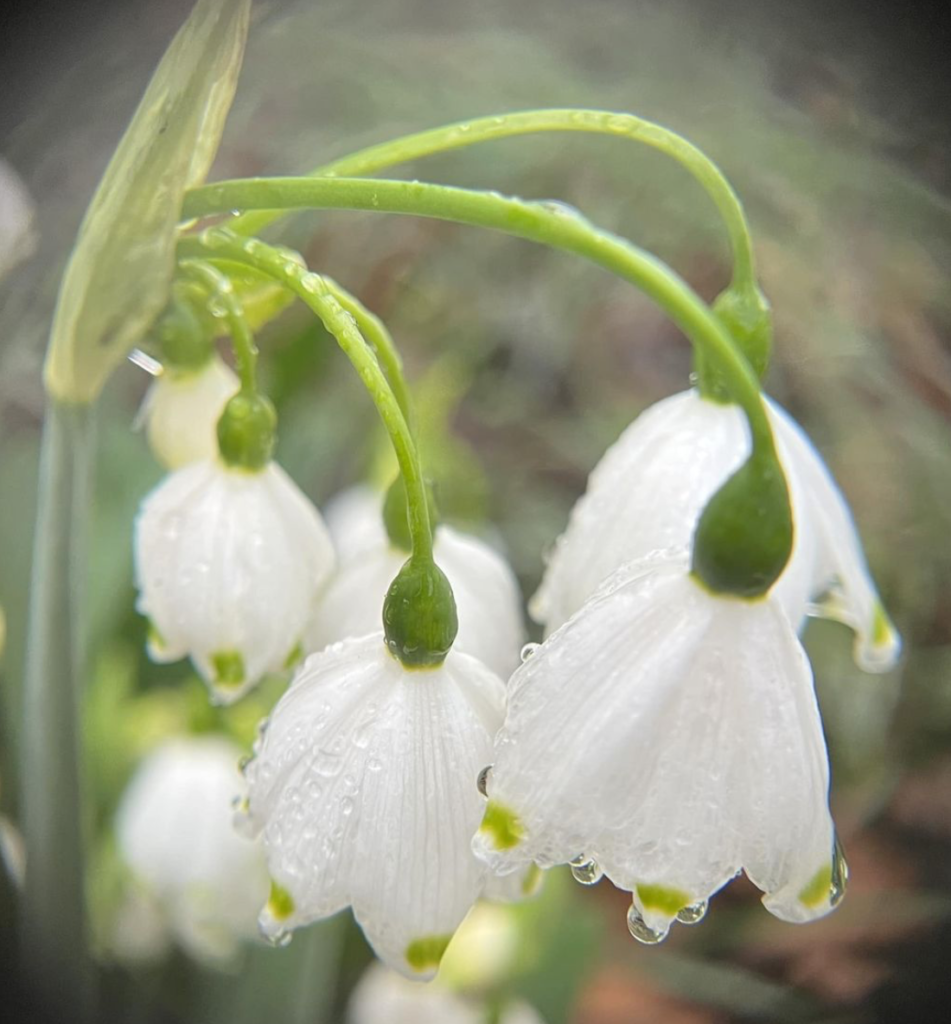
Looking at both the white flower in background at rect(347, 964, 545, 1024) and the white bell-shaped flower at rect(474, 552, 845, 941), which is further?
the white flower in background at rect(347, 964, 545, 1024)

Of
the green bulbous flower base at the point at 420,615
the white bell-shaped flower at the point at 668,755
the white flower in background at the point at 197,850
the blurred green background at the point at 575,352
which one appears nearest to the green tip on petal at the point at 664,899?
the white bell-shaped flower at the point at 668,755

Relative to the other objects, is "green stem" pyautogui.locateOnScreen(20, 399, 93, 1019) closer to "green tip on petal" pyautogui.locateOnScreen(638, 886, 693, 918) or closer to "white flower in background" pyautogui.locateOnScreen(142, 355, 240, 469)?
"white flower in background" pyautogui.locateOnScreen(142, 355, 240, 469)

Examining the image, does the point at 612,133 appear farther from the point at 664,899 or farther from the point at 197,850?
the point at 197,850

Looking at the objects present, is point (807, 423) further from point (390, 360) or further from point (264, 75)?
point (390, 360)

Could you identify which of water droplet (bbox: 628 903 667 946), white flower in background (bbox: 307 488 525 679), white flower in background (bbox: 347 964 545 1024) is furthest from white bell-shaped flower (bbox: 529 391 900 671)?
white flower in background (bbox: 347 964 545 1024)

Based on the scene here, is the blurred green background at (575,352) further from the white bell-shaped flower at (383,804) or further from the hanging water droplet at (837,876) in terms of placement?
the hanging water droplet at (837,876)

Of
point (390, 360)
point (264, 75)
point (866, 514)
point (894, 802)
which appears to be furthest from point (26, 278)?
point (894, 802)
